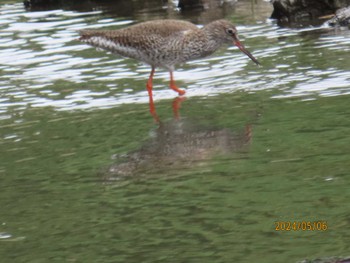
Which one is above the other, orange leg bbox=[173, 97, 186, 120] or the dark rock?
the dark rock

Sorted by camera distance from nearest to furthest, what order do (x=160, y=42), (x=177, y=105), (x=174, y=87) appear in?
1. (x=177, y=105)
2. (x=160, y=42)
3. (x=174, y=87)

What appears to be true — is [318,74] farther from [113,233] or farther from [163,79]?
[113,233]

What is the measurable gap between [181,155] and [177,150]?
0.27m

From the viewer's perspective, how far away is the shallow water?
919cm

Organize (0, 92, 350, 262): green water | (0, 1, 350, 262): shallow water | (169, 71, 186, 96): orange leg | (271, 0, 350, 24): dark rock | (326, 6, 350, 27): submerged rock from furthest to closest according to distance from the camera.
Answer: (271, 0, 350, 24): dark rock → (326, 6, 350, 27): submerged rock → (169, 71, 186, 96): orange leg → (0, 1, 350, 262): shallow water → (0, 92, 350, 262): green water

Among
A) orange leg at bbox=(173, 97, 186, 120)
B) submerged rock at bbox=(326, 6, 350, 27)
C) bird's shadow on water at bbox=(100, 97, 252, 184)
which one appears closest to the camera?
bird's shadow on water at bbox=(100, 97, 252, 184)

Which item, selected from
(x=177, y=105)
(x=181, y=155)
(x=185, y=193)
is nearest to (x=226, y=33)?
(x=177, y=105)

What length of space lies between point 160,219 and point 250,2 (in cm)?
1546

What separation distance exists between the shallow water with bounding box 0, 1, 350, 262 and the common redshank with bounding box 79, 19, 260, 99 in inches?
20.2

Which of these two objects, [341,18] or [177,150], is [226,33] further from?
[177,150]

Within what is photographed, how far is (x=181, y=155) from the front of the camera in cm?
1212

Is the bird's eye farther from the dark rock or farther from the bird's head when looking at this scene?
the dark rock

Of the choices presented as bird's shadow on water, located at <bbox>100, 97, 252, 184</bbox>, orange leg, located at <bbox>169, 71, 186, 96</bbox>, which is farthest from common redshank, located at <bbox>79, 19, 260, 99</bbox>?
bird's shadow on water, located at <bbox>100, 97, 252, 184</bbox>

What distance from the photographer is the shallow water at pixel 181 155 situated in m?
9.19
